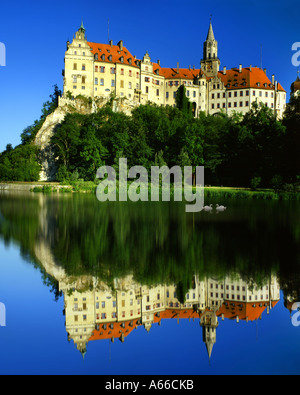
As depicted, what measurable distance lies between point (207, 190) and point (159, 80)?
150ft

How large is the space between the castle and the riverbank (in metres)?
21.7

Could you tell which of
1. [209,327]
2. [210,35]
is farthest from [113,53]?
[209,327]

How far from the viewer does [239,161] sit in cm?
5906

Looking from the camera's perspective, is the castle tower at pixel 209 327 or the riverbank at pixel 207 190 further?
the riverbank at pixel 207 190

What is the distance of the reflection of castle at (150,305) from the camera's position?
7.18m

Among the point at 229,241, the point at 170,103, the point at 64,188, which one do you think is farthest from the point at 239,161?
the point at 229,241

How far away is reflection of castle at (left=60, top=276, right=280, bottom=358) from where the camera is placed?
7180 millimetres

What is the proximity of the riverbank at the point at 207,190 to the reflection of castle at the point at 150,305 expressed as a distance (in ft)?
114

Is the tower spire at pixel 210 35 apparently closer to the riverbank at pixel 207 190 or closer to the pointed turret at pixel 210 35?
the pointed turret at pixel 210 35

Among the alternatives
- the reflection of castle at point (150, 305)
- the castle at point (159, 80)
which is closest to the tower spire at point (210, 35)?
the castle at point (159, 80)

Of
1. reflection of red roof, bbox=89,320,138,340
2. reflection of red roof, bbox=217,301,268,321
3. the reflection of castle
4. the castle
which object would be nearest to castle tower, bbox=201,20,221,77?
the castle

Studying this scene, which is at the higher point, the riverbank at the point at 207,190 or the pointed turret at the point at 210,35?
the pointed turret at the point at 210,35
